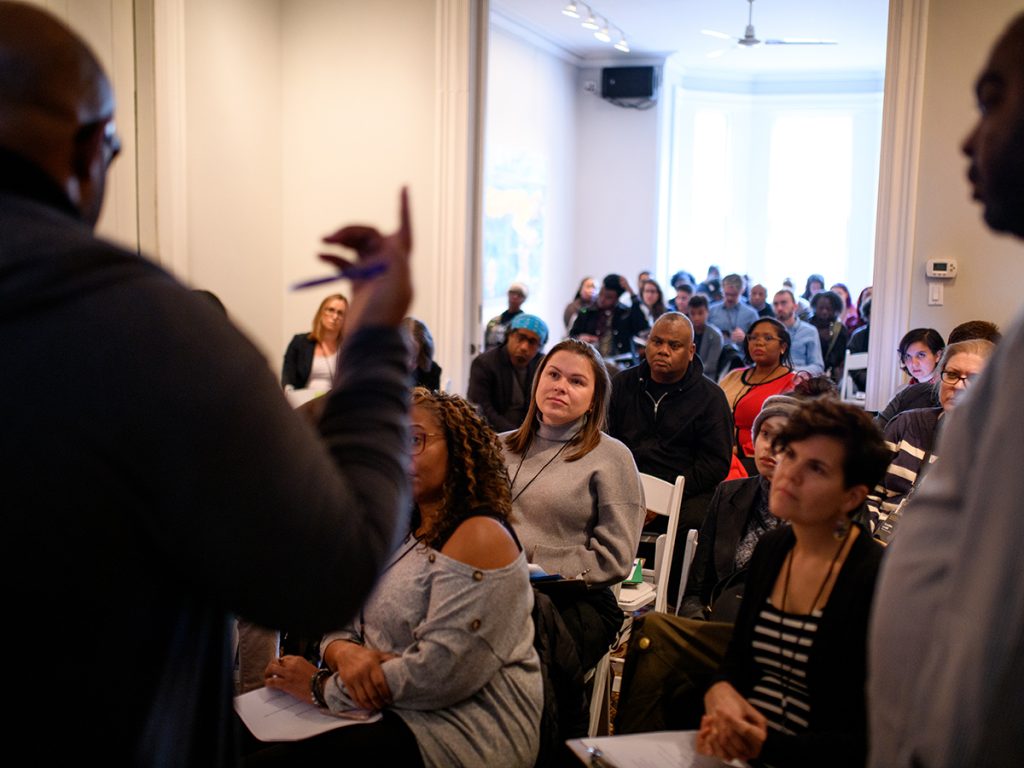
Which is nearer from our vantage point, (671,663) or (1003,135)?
(1003,135)

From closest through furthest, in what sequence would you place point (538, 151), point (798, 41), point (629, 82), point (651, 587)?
point (651, 587) < point (798, 41) < point (538, 151) < point (629, 82)

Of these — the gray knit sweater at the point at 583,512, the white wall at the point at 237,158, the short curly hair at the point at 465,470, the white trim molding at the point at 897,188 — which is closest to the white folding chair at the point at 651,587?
the gray knit sweater at the point at 583,512

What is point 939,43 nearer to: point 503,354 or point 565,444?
point 503,354

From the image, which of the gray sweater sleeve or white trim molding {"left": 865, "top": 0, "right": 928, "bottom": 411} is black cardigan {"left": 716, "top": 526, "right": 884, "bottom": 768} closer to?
the gray sweater sleeve

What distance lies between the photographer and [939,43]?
5.35 meters

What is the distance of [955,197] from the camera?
5418 mm

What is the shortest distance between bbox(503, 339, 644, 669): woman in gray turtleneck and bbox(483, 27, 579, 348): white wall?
6.80 meters

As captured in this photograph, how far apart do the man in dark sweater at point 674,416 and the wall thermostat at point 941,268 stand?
1621mm

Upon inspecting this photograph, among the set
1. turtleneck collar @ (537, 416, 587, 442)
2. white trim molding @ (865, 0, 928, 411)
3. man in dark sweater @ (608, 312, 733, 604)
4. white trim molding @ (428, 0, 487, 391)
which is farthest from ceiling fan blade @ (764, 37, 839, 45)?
turtleneck collar @ (537, 416, 587, 442)

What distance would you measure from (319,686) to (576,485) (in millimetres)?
1163

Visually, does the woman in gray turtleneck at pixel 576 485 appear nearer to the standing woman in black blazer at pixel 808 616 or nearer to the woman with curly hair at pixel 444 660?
the woman with curly hair at pixel 444 660

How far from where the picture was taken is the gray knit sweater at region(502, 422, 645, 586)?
9.78 ft

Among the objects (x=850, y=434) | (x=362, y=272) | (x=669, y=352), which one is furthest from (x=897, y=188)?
(x=362, y=272)

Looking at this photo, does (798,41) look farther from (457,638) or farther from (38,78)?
(38,78)
